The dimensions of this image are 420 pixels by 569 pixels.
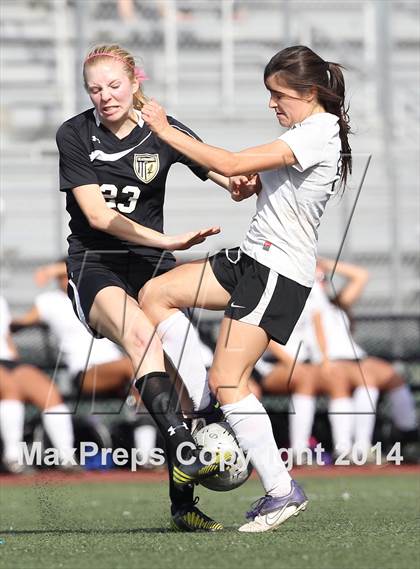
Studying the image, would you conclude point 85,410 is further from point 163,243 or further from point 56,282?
point 163,243

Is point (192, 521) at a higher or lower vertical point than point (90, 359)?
higher

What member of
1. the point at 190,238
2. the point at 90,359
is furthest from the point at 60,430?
the point at 190,238

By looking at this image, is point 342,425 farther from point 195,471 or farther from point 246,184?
point 195,471

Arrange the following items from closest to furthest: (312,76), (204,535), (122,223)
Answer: (204,535), (312,76), (122,223)

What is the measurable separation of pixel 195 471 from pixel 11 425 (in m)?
5.08

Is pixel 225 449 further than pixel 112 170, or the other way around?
pixel 112 170

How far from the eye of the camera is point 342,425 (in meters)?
9.88

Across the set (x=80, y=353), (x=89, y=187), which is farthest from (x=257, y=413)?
(x=80, y=353)

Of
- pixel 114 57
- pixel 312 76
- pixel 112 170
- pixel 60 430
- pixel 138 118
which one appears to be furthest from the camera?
pixel 60 430

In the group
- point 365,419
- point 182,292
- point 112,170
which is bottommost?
point 365,419

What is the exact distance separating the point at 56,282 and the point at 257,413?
5947 millimetres

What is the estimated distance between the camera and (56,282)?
10578 mm

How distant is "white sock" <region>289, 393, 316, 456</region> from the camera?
9.91 metres

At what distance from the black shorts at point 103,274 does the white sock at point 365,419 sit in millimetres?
4851
